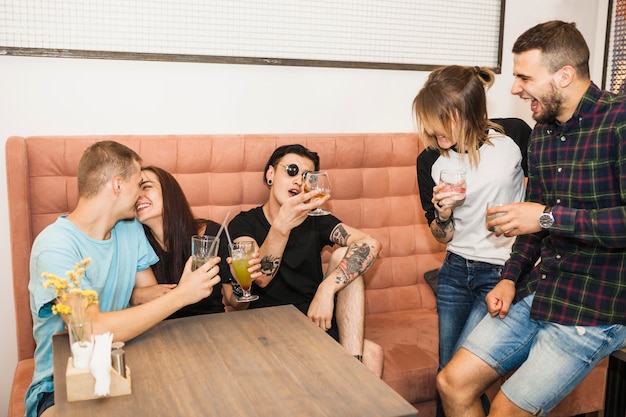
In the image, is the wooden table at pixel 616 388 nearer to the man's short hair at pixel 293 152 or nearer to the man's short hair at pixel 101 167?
the man's short hair at pixel 293 152

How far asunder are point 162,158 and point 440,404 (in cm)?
155

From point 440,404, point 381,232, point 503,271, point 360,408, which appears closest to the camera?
point 360,408

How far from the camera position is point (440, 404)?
8.07ft

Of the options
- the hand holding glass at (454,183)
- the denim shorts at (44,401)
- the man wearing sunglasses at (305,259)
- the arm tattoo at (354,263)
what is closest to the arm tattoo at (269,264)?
the man wearing sunglasses at (305,259)

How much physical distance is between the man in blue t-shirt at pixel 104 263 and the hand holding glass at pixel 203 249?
3 cm

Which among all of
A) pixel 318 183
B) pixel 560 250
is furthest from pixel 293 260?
pixel 560 250

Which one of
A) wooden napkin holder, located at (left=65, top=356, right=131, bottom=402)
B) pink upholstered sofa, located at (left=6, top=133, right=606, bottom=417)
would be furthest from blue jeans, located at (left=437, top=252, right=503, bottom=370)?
wooden napkin holder, located at (left=65, top=356, right=131, bottom=402)

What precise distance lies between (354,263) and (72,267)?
1143 mm

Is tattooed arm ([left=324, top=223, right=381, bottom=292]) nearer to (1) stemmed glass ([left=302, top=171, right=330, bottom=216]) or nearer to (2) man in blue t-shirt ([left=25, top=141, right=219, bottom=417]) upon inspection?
(1) stemmed glass ([left=302, top=171, right=330, bottom=216])

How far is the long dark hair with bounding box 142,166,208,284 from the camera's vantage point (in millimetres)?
2430

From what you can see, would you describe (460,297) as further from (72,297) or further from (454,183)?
(72,297)

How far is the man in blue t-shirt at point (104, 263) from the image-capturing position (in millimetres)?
1803

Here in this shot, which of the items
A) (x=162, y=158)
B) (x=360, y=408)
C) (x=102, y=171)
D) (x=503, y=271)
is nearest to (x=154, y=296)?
(x=102, y=171)

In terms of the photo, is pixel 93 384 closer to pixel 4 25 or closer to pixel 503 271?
pixel 503 271
